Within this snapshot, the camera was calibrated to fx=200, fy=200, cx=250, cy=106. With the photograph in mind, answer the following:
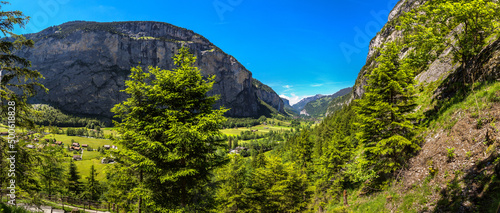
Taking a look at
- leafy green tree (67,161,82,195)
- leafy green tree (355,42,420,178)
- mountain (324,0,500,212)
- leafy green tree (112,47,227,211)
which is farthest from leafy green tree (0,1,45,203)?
leafy green tree (67,161,82,195)

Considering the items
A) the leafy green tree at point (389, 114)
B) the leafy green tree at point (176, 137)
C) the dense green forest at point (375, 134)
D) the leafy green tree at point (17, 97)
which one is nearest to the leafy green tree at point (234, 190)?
the dense green forest at point (375, 134)

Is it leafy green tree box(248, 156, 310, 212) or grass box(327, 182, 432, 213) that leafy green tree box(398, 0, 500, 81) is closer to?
grass box(327, 182, 432, 213)

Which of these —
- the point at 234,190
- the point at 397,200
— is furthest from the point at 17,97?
the point at 234,190

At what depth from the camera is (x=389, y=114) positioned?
46.6ft

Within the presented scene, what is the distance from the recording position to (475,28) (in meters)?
11.3

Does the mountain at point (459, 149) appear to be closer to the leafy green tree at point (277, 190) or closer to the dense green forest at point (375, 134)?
the dense green forest at point (375, 134)

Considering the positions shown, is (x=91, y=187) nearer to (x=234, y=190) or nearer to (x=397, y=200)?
(x=234, y=190)

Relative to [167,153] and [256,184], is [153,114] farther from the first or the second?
[256,184]

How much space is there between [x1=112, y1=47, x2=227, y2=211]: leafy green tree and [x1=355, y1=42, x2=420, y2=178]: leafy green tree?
11.1 metres

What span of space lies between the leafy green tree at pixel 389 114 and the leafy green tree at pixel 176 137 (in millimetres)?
11056

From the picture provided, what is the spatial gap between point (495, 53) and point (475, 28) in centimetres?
242

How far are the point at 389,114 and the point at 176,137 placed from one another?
14.2 meters

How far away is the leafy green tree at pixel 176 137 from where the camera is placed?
9.45 metres

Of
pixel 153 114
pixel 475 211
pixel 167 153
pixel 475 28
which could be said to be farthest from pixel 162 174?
pixel 475 28
